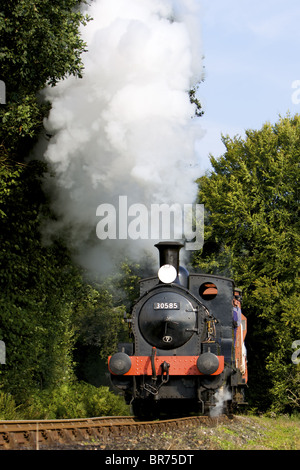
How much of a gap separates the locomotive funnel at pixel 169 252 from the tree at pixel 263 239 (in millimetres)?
7947

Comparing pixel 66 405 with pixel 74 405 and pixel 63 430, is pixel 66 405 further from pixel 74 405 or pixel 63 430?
pixel 63 430

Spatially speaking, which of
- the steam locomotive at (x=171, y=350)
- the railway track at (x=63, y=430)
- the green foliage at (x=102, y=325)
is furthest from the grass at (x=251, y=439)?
the green foliage at (x=102, y=325)

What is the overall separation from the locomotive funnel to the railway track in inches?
109

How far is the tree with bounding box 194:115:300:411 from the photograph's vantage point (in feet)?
62.6

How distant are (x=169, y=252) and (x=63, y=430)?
347 cm

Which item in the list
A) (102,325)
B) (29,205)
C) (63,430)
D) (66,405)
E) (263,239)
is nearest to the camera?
A: (63,430)

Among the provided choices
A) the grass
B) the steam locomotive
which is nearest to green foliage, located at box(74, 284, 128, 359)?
the grass

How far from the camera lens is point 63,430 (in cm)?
959

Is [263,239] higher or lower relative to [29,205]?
higher

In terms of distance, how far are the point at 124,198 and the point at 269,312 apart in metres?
8.55

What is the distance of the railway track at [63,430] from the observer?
8.65 meters

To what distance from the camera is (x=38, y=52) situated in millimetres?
11977

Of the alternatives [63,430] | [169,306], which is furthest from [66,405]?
[63,430]
